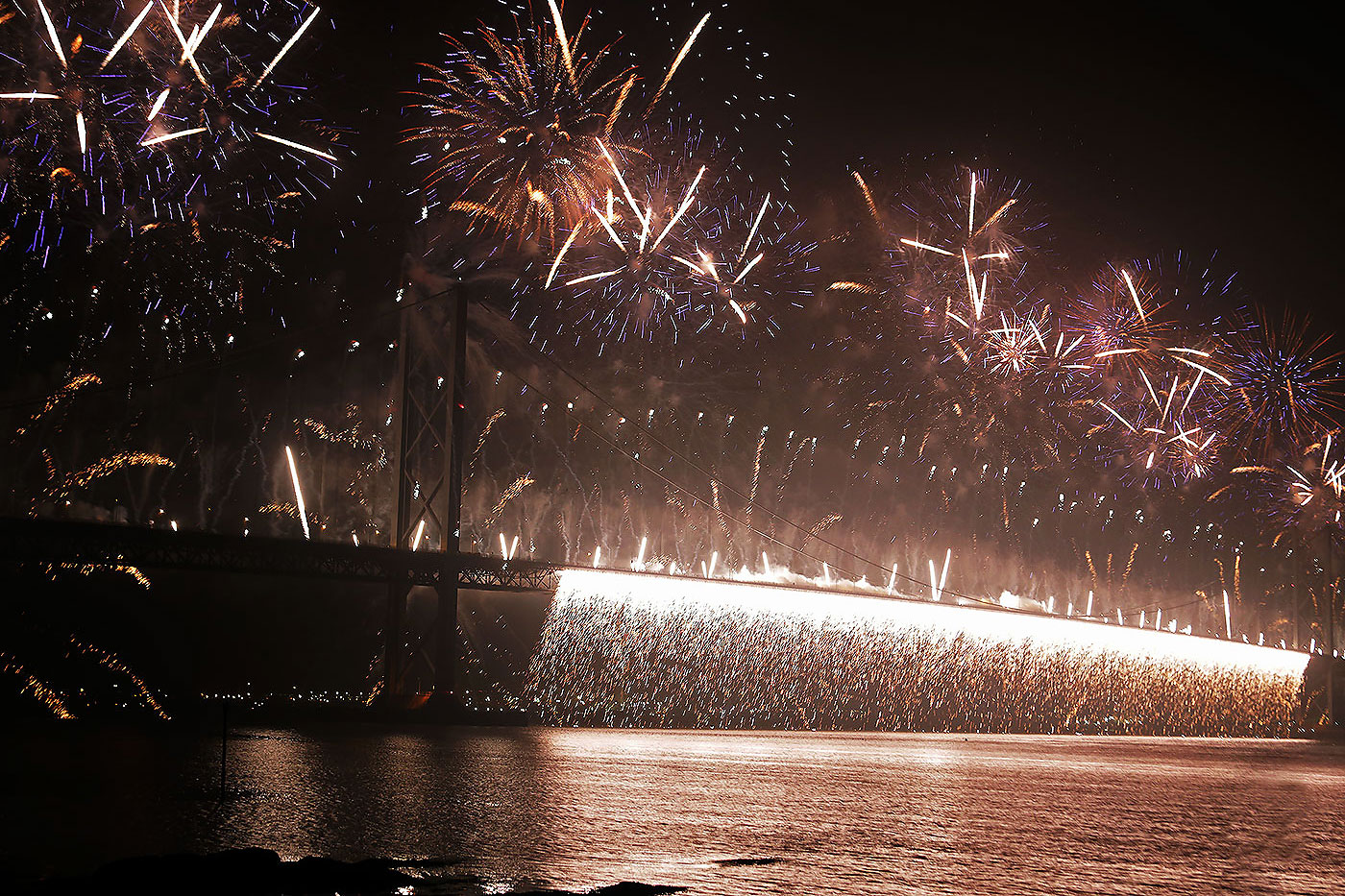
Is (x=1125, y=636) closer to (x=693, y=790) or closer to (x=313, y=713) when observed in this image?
(x=313, y=713)

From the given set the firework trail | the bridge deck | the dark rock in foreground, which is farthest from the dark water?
the firework trail

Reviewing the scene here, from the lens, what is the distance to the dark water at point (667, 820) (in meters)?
10.9

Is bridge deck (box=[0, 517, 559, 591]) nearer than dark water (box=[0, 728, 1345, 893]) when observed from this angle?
No

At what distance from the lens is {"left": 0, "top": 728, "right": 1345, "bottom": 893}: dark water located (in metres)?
10.9

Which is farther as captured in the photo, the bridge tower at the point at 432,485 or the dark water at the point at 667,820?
the bridge tower at the point at 432,485

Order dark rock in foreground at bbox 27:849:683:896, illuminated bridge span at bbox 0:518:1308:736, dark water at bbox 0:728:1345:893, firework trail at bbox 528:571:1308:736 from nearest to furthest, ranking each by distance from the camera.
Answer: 1. dark rock in foreground at bbox 27:849:683:896
2. dark water at bbox 0:728:1345:893
3. illuminated bridge span at bbox 0:518:1308:736
4. firework trail at bbox 528:571:1308:736

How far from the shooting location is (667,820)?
49.1 feet

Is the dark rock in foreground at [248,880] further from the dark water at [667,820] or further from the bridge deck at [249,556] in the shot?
the bridge deck at [249,556]

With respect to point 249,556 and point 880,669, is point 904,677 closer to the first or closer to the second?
point 880,669

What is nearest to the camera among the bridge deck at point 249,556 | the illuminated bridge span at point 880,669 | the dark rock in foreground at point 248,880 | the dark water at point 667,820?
the dark rock in foreground at point 248,880

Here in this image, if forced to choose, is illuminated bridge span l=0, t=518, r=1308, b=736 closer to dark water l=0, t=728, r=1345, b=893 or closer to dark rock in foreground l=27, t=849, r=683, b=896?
dark water l=0, t=728, r=1345, b=893

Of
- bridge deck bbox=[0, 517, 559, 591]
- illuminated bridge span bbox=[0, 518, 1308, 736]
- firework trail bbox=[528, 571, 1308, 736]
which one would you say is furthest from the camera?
firework trail bbox=[528, 571, 1308, 736]

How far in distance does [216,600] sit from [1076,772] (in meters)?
50.7

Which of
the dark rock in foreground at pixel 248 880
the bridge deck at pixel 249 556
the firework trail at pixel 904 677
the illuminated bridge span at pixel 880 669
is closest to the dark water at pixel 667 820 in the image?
the dark rock in foreground at pixel 248 880
